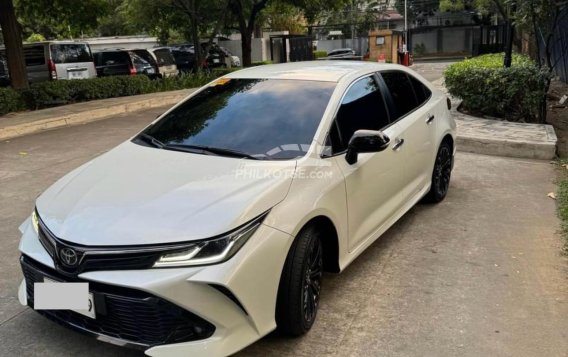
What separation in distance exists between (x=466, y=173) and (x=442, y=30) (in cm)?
4618

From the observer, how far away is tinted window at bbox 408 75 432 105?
5168mm

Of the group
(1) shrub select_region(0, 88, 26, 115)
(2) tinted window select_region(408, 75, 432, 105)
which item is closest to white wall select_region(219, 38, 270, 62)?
(1) shrub select_region(0, 88, 26, 115)

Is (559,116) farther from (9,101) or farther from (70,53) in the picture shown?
(70,53)

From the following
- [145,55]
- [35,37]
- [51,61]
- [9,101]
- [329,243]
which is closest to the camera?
[329,243]

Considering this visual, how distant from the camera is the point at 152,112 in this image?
43.4ft

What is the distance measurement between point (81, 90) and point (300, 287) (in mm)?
12464

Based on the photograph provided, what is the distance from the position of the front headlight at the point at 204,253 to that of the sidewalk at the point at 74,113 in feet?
28.1

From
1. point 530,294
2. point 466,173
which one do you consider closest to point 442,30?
point 466,173

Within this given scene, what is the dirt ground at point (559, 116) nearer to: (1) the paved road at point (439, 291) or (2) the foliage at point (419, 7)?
(1) the paved road at point (439, 291)

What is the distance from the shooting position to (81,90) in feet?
45.4

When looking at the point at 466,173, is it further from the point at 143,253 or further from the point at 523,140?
the point at 143,253

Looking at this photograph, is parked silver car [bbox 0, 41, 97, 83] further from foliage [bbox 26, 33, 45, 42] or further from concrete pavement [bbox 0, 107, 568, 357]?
foliage [bbox 26, 33, 45, 42]

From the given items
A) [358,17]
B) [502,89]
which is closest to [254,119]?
[502,89]

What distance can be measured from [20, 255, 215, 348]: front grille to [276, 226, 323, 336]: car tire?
532 millimetres
